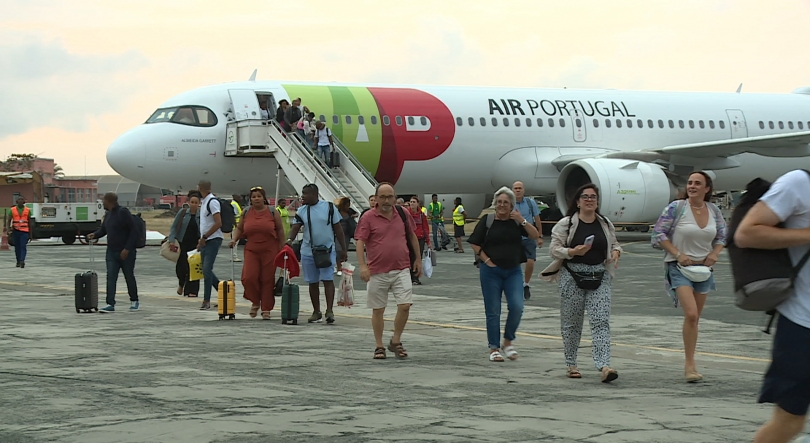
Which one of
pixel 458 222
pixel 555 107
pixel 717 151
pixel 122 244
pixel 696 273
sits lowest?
pixel 458 222

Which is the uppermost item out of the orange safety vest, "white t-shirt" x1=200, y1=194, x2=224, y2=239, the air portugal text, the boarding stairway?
the air portugal text

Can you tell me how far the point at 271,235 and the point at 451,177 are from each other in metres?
16.8

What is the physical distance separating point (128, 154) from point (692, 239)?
20.0m

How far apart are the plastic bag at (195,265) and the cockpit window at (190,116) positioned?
41.1 ft

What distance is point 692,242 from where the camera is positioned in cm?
986

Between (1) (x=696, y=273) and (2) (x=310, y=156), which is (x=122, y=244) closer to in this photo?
(1) (x=696, y=273)

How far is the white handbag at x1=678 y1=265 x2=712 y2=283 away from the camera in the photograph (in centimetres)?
969

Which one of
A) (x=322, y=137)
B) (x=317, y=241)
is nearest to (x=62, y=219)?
(x=322, y=137)

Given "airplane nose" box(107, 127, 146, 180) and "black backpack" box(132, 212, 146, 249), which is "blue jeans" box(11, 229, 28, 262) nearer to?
"airplane nose" box(107, 127, 146, 180)

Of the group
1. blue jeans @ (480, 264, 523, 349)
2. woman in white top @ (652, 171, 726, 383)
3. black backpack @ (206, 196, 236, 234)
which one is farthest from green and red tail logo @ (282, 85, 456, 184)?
woman in white top @ (652, 171, 726, 383)

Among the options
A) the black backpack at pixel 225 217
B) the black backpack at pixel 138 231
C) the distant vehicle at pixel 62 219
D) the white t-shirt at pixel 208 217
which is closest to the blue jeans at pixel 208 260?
the white t-shirt at pixel 208 217

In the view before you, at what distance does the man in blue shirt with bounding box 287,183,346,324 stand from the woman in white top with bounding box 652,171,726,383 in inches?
189

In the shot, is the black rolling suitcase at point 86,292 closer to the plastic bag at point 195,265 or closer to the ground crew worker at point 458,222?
the plastic bag at point 195,265

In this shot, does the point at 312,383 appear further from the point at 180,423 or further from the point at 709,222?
the point at 709,222
